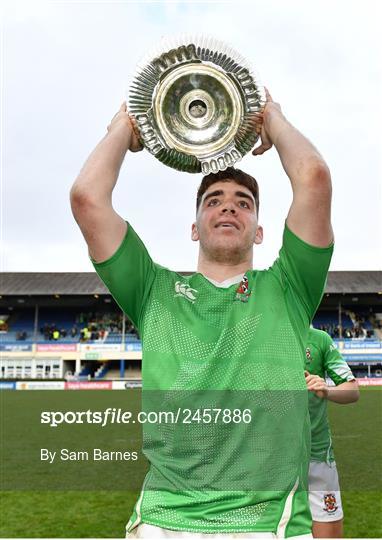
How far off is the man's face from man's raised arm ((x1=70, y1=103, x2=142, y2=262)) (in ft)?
1.20

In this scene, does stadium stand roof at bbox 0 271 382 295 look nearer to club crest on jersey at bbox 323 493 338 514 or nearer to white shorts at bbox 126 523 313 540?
club crest on jersey at bbox 323 493 338 514

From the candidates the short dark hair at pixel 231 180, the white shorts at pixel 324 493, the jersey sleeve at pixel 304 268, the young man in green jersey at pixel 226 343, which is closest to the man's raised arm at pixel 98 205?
the young man in green jersey at pixel 226 343

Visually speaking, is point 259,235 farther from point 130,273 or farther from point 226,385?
point 226,385

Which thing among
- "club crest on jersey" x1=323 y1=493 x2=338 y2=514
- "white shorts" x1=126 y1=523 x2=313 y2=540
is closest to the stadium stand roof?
"club crest on jersey" x1=323 y1=493 x2=338 y2=514

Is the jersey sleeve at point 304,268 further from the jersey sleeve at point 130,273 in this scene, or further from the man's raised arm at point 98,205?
the man's raised arm at point 98,205

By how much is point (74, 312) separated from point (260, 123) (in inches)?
1617

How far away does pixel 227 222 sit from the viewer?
2.55 metres

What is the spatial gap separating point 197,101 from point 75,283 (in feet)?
132

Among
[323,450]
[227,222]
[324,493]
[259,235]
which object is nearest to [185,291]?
[227,222]

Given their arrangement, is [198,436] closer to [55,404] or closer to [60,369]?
[55,404]

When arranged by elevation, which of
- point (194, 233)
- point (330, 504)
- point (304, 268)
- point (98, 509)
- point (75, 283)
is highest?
point (75, 283)

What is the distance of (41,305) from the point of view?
4269 cm

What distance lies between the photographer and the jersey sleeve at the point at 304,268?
2428mm

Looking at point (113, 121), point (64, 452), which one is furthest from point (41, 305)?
point (113, 121)
